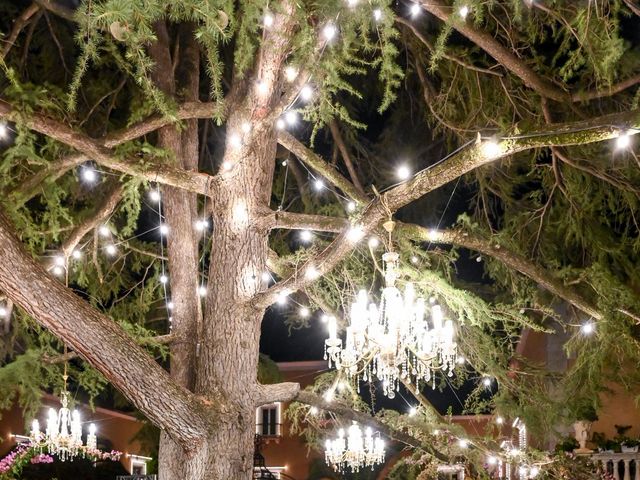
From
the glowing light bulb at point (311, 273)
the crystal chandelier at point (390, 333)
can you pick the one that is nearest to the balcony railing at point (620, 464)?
the crystal chandelier at point (390, 333)

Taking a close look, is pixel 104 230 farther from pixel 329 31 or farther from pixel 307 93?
pixel 329 31

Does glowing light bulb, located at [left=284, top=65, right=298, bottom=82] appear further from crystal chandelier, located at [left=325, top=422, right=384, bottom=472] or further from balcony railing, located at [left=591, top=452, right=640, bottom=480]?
crystal chandelier, located at [left=325, top=422, right=384, bottom=472]

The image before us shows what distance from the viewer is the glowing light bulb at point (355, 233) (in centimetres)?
536

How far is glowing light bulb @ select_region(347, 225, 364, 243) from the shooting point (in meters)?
5.36

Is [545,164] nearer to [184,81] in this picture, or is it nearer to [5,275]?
[184,81]

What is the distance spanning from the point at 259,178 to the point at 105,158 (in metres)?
1.23

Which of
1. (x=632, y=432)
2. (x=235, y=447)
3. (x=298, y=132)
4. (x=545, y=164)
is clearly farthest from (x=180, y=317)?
(x=632, y=432)

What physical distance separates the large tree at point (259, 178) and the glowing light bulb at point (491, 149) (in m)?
0.04

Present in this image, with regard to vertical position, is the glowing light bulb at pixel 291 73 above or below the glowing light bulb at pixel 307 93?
above

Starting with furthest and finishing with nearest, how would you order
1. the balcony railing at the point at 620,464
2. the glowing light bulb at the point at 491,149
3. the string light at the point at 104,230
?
the balcony railing at the point at 620,464 → the string light at the point at 104,230 → the glowing light bulb at the point at 491,149

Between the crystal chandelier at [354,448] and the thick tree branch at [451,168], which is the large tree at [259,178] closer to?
the thick tree branch at [451,168]

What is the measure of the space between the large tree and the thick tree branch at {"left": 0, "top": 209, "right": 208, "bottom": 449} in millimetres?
12

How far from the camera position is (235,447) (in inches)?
240

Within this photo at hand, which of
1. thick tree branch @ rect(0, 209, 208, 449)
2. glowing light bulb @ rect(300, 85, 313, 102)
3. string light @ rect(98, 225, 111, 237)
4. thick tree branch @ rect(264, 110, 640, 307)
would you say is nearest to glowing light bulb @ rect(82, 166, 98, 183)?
string light @ rect(98, 225, 111, 237)
